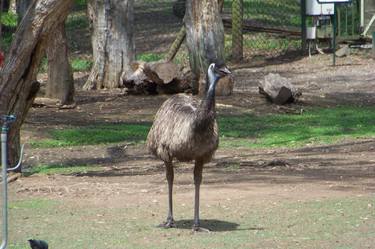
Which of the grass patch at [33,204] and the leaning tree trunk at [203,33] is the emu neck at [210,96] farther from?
the leaning tree trunk at [203,33]

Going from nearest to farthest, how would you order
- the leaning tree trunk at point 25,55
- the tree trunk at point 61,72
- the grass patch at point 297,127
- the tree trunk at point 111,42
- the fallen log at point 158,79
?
the leaning tree trunk at point 25,55
the grass patch at point 297,127
the tree trunk at point 61,72
the fallen log at point 158,79
the tree trunk at point 111,42

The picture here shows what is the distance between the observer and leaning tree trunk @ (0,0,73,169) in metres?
13.0

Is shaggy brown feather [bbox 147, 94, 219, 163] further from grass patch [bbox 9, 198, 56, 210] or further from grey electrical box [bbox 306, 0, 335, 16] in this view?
grey electrical box [bbox 306, 0, 335, 16]

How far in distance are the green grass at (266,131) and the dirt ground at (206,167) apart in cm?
40

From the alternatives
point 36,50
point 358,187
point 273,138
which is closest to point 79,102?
point 273,138

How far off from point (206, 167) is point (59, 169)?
191cm

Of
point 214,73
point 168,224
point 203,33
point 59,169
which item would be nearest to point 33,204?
point 168,224

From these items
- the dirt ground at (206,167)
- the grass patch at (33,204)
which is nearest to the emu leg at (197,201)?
the dirt ground at (206,167)

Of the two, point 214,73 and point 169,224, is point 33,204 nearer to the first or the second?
point 169,224

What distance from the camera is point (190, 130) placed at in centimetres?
934

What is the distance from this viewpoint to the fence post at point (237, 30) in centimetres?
2573

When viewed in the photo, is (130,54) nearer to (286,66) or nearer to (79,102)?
(79,102)

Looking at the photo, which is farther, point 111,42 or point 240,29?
point 240,29

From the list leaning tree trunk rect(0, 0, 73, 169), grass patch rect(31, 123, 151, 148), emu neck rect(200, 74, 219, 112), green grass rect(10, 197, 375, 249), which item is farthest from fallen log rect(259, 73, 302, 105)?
emu neck rect(200, 74, 219, 112)
